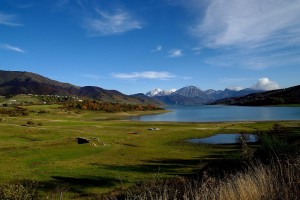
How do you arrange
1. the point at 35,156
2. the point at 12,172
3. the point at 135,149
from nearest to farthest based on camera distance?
the point at 12,172, the point at 35,156, the point at 135,149

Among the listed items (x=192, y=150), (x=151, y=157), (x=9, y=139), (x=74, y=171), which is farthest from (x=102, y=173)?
(x=9, y=139)

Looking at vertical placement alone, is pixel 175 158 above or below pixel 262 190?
below

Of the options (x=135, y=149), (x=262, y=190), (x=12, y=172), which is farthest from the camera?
(x=135, y=149)

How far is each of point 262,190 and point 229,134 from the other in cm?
6666

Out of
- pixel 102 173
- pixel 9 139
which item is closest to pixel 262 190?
pixel 102 173

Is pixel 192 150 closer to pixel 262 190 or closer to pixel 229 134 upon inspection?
pixel 229 134

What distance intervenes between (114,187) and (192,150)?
25925 mm

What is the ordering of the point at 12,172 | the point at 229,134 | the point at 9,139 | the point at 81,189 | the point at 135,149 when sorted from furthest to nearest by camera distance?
the point at 229,134, the point at 9,139, the point at 135,149, the point at 12,172, the point at 81,189

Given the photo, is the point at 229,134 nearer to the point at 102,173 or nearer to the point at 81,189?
the point at 102,173

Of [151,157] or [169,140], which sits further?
[169,140]

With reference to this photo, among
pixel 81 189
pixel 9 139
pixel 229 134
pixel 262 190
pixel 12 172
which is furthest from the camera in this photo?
pixel 229 134

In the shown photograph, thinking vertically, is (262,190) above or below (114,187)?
above

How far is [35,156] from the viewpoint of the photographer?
42.2 m

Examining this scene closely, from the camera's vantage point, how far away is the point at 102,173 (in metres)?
33.3
